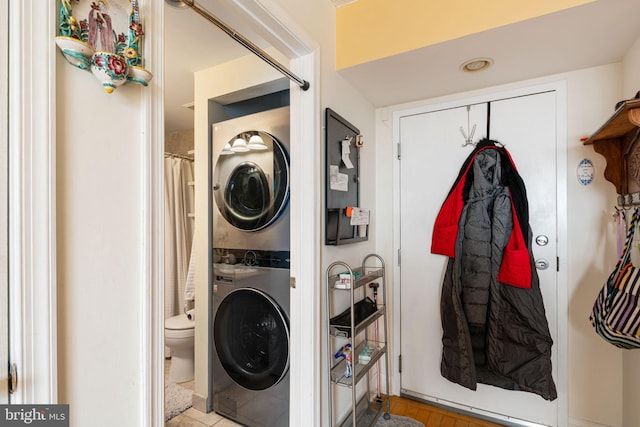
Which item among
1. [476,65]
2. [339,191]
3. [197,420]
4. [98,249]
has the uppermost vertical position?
[476,65]

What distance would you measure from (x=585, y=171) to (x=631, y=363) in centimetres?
103

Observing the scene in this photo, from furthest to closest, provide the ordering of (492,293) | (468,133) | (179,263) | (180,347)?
(179,263)
(180,347)
(468,133)
(492,293)

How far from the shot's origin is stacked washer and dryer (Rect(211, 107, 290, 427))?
73.7 inches

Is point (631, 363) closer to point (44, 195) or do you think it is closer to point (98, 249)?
point (98, 249)

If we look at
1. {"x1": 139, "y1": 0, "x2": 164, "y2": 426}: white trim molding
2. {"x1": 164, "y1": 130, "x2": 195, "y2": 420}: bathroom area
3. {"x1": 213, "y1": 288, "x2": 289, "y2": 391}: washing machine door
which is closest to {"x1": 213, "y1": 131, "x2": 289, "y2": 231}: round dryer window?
{"x1": 213, "y1": 288, "x2": 289, "y2": 391}: washing machine door

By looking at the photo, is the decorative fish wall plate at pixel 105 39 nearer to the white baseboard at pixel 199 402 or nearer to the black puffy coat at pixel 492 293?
the black puffy coat at pixel 492 293

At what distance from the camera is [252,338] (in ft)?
6.48

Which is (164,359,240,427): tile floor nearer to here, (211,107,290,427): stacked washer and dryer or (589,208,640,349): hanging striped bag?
(211,107,290,427): stacked washer and dryer

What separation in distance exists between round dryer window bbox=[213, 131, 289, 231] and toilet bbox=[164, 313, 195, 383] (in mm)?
1086

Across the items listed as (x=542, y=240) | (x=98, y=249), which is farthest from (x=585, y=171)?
(x=98, y=249)

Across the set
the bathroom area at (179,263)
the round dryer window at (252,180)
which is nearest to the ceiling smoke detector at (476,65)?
the round dryer window at (252,180)

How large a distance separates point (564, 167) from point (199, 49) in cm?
238

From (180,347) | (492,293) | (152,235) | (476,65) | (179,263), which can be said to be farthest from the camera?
(179,263)

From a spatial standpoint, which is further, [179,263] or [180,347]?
[179,263]
